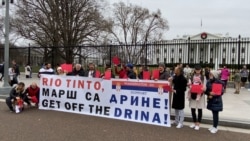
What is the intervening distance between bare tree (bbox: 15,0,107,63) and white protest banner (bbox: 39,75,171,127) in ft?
78.6

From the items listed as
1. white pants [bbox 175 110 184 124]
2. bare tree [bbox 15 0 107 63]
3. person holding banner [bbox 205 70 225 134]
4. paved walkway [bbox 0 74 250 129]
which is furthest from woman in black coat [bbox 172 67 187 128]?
bare tree [bbox 15 0 107 63]

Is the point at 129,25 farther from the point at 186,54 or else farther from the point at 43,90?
the point at 43,90

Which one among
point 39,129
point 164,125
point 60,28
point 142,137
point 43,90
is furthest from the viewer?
point 60,28

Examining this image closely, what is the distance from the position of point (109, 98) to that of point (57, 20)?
1055 inches

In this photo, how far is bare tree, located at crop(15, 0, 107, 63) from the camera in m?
34.1

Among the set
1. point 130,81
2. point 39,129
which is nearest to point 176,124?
point 130,81

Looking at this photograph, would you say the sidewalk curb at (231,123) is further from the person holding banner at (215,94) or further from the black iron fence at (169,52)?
the black iron fence at (169,52)

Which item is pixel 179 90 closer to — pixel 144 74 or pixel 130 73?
pixel 144 74

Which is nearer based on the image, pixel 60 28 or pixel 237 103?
pixel 237 103

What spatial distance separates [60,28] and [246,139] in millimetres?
30019

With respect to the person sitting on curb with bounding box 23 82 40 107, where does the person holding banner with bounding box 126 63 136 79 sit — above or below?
above

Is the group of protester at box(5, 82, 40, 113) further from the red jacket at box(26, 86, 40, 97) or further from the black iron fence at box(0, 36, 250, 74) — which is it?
the black iron fence at box(0, 36, 250, 74)

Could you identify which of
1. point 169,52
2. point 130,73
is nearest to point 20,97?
point 130,73

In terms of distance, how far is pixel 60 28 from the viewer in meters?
34.6
